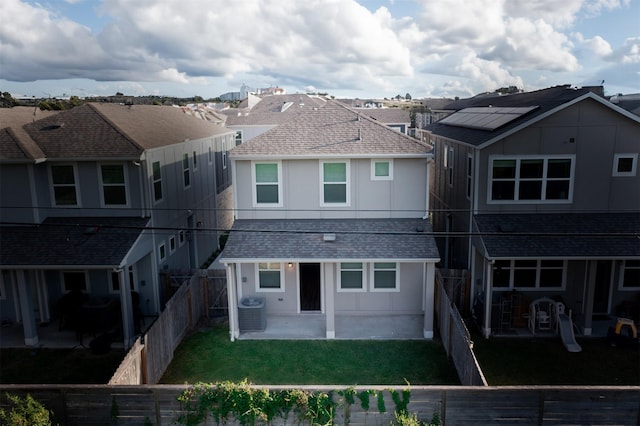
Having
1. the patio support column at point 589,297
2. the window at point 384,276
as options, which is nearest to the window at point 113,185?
the window at point 384,276

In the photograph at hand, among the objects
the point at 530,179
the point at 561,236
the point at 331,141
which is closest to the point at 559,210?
the point at 561,236

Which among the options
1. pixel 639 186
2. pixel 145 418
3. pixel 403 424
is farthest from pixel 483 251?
pixel 145 418

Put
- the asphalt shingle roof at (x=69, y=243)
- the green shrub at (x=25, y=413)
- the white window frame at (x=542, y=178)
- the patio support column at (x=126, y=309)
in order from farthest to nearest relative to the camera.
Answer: the white window frame at (x=542, y=178) < the patio support column at (x=126, y=309) < the asphalt shingle roof at (x=69, y=243) < the green shrub at (x=25, y=413)

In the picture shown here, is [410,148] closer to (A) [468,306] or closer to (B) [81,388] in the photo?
(A) [468,306]

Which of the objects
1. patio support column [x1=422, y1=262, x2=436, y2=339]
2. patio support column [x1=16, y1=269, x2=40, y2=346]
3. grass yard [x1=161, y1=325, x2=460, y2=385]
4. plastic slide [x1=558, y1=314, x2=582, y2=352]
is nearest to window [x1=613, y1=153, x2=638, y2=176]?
plastic slide [x1=558, y1=314, x2=582, y2=352]

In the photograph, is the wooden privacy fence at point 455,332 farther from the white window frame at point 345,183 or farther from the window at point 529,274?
the white window frame at point 345,183

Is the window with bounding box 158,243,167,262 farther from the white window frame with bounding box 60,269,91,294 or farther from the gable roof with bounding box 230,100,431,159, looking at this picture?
the gable roof with bounding box 230,100,431,159

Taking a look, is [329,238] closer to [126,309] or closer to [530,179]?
[126,309]
